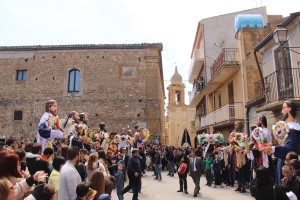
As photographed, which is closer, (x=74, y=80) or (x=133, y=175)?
(x=133, y=175)

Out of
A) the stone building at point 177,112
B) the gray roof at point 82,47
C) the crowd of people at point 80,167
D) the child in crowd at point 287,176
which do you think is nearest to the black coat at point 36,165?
the crowd of people at point 80,167

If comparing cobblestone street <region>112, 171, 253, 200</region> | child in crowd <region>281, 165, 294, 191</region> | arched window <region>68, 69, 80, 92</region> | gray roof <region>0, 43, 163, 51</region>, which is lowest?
cobblestone street <region>112, 171, 253, 200</region>

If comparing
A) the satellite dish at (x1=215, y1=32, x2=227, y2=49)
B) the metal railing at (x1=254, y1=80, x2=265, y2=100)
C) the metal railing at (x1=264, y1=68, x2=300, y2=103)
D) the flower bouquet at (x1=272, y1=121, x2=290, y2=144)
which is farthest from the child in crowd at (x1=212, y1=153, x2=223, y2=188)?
the satellite dish at (x1=215, y1=32, x2=227, y2=49)

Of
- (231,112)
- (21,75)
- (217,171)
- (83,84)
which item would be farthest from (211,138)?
(21,75)

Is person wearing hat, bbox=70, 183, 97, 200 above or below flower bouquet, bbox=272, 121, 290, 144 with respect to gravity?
below

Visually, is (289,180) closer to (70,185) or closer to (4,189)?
(70,185)

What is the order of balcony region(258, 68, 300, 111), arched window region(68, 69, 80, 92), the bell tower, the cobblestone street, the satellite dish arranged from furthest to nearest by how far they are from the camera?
the bell tower → arched window region(68, 69, 80, 92) → the satellite dish → balcony region(258, 68, 300, 111) → the cobblestone street

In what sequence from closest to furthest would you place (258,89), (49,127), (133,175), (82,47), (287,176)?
(287,176) < (49,127) < (133,175) < (258,89) < (82,47)

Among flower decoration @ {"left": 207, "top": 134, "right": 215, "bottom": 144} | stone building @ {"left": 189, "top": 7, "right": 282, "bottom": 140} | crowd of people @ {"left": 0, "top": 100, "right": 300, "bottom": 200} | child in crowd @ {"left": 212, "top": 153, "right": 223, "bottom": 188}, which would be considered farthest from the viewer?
stone building @ {"left": 189, "top": 7, "right": 282, "bottom": 140}

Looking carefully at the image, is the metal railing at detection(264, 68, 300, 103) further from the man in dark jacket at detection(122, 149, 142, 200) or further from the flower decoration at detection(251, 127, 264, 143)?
the flower decoration at detection(251, 127, 264, 143)

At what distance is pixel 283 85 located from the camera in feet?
43.1

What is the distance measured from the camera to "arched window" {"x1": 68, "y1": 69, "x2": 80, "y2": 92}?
99.2 ft

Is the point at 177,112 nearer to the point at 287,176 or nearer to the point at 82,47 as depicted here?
the point at 82,47

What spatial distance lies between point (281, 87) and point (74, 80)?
21707mm
